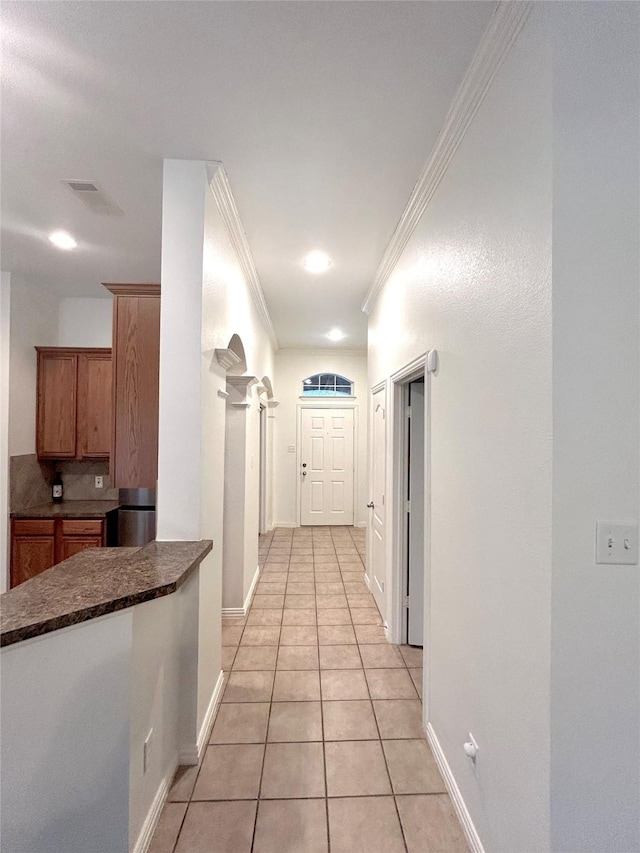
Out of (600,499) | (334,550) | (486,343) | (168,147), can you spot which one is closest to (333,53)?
(168,147)

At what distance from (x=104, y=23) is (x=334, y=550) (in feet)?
17.2

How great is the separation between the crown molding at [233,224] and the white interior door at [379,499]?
58.1 inches

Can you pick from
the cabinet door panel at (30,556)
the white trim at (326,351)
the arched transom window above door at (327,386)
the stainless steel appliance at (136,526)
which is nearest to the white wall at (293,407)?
the white trim at (326,351)

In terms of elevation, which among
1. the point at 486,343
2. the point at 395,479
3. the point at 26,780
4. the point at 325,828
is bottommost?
the point at 325,828

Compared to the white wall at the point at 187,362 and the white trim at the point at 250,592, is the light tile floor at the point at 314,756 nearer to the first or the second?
the white trim at the point at 250,592

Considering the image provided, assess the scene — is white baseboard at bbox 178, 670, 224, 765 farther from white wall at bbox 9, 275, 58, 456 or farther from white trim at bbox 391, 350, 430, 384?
white wall at bbox 9, 275, 58, 456

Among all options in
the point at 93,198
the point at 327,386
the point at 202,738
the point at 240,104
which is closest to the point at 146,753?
the point at 202,738

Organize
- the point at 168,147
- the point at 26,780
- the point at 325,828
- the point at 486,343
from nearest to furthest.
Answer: the point at 26,780 < the point at 486,343 < the point at 325,828 < the point at 168,147

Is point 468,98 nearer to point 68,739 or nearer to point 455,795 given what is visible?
point 68,739

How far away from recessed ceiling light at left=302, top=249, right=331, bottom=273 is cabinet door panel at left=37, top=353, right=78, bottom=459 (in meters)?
2.42

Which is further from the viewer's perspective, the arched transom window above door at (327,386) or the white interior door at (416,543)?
the arched transom window above door at (327,386)

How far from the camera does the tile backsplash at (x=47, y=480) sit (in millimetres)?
3578

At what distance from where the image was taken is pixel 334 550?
5.50 m

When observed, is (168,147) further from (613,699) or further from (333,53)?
(613,699)
